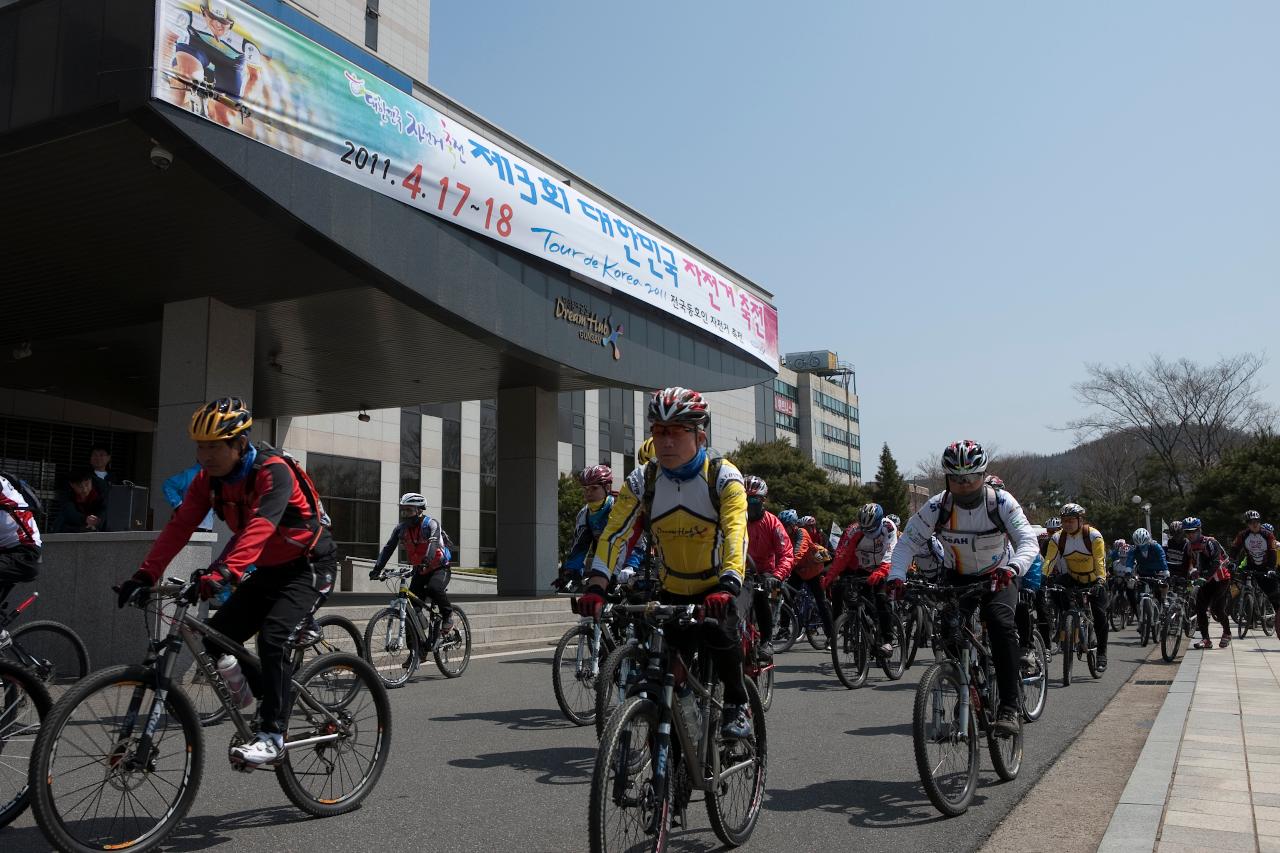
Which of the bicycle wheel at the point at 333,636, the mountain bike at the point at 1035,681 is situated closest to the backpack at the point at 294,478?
the bicycle wheel at the point at 333,636

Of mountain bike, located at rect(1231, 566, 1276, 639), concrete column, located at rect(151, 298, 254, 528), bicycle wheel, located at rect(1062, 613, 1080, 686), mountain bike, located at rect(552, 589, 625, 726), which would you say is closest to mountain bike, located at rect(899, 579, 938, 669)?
bicycle wheel, located at rect(1062, 613, 1080, 686)

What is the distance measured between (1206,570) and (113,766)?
49.5ft

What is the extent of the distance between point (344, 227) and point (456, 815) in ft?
34.5

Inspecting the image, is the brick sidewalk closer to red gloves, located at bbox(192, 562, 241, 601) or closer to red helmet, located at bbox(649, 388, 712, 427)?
red helmet, located at bbox(649, 388, 712, 427)

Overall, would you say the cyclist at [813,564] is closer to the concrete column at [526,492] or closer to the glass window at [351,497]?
the concrete column at [526,492]

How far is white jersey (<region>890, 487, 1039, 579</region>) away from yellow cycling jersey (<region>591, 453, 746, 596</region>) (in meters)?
1.80

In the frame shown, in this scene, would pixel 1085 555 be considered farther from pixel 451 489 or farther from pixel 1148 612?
pixel 451 489

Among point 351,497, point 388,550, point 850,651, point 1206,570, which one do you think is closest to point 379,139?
point 388,550

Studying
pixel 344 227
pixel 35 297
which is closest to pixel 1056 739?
pixel 344 227

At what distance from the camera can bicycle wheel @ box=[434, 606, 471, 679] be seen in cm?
1110

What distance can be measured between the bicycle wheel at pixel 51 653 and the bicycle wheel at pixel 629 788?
5994 mm

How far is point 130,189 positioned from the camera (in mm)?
12867

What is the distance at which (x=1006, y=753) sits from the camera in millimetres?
6156

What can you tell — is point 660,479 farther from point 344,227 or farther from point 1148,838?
point 344,227
